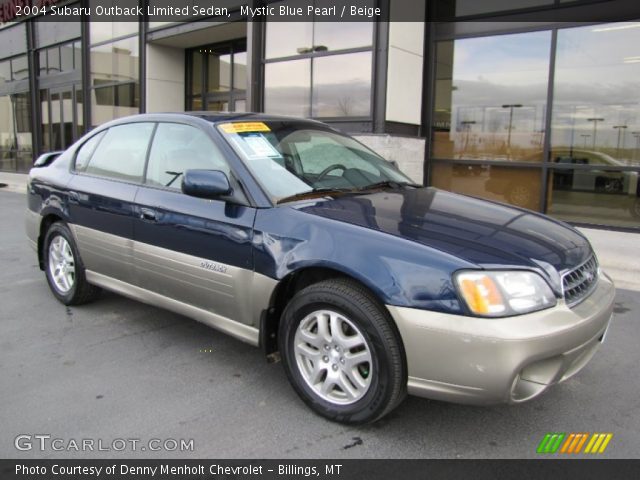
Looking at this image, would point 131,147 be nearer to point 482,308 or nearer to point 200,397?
point 200,397

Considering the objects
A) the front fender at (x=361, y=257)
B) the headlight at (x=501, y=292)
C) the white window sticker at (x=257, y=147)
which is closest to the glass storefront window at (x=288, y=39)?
the white window sticker at (x=257, y=147)

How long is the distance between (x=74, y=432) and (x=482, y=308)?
2090 mm

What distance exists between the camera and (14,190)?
50.8 feet

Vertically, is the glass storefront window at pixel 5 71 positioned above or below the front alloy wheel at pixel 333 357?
above

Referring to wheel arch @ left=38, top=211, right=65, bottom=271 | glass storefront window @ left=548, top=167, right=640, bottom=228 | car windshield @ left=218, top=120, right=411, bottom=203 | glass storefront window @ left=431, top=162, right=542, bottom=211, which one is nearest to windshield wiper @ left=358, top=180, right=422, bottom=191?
car windshield @ left=218, top=120, right=411, bottom=203

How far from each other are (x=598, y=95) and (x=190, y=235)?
24.2ft

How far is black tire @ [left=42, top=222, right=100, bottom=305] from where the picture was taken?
4.45 metres

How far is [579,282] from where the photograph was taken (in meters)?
2.77

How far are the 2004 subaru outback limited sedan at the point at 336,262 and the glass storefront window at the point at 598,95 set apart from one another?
5.64 m

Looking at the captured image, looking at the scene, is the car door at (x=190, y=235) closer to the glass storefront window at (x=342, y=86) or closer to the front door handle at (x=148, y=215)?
the front door handle at (x=148, y=215)

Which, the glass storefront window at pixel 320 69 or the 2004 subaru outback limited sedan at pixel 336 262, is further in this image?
the glass storefront window at pixel 320 69

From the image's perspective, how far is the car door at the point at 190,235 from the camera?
3137mm

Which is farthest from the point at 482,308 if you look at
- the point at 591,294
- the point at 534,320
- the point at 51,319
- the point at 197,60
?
the point at 197,60

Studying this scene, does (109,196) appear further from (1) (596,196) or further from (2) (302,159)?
(1) (596,196)
